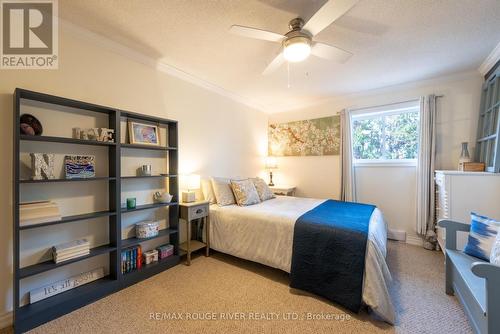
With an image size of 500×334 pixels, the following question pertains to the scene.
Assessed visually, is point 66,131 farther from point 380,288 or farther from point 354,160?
point 354,160

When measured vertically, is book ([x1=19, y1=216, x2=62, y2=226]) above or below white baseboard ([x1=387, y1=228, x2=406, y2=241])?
above

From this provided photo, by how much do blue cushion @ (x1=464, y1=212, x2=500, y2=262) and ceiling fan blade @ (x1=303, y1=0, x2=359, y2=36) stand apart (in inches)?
76.3

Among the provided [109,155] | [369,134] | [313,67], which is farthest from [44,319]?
[369,134]

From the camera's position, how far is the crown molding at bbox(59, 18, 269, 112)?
1916mm

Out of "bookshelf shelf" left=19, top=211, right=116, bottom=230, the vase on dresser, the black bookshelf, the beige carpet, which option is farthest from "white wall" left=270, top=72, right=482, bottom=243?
"bookshelf shelf" left=19, top=211, right=116, bottom=230

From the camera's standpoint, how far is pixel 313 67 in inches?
104

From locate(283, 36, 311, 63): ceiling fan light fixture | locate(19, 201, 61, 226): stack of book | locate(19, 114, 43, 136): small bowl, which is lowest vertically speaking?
locate(19, 201, 61, 226): stack of book

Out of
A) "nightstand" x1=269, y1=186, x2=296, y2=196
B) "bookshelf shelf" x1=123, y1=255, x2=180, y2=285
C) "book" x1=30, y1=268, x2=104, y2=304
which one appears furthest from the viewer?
"nightstand" x1=269, y1=186, x2=296, y2=196

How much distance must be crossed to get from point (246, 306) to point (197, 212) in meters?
1.20

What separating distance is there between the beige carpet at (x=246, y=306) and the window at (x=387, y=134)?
5.57ft

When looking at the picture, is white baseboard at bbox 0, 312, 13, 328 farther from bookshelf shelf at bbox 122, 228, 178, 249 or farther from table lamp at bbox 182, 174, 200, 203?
table lamp at bbox 182, 174, 200, 203

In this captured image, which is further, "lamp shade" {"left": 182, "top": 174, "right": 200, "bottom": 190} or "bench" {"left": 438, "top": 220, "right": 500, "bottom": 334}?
"lamp shade" {"left": 182, "top": 174, "right": 200, "bottom": 190}

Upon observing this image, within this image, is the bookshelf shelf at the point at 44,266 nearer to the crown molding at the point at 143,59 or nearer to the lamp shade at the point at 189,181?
the lamp shade at the point at 189,181

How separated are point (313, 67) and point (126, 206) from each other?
2.76 m
